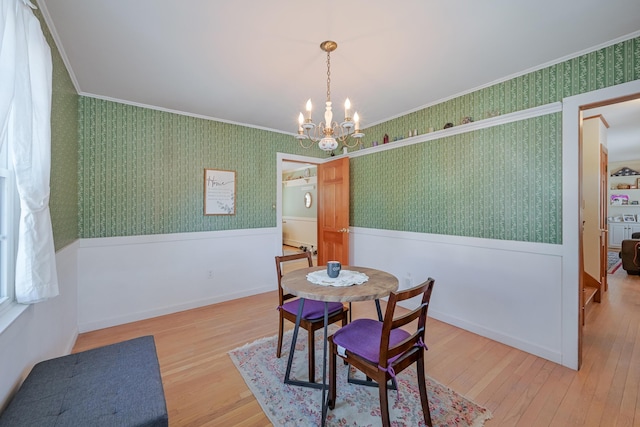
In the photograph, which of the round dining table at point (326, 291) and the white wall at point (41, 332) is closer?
the white wall at point (41, 332)

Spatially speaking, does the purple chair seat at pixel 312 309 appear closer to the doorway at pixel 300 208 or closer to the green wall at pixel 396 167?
the green wall at pixel 396 167

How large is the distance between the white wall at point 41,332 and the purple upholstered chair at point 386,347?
1510mm

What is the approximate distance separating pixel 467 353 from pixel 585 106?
2.23 m

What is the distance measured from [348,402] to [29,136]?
2280mm

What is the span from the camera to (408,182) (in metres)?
3.40

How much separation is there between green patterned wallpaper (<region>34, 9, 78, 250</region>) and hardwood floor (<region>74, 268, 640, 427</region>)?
119 cm

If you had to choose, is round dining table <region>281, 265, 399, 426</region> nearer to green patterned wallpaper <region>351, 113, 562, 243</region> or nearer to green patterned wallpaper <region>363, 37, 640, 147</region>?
green patterned wallpaper <region>351, 113, 562, 243</region>

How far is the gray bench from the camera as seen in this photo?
1.01 m

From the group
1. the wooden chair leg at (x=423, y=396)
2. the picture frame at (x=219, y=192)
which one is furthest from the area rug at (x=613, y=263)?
the picture frame at (x=219, y=192)

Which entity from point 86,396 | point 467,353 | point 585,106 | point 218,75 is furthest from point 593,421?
point 218,75

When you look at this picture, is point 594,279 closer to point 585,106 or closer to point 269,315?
point 585,106

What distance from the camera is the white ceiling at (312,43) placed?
1654mm

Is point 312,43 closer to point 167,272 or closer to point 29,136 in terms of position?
point 29,136

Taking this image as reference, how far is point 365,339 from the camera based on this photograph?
159 centimetres
